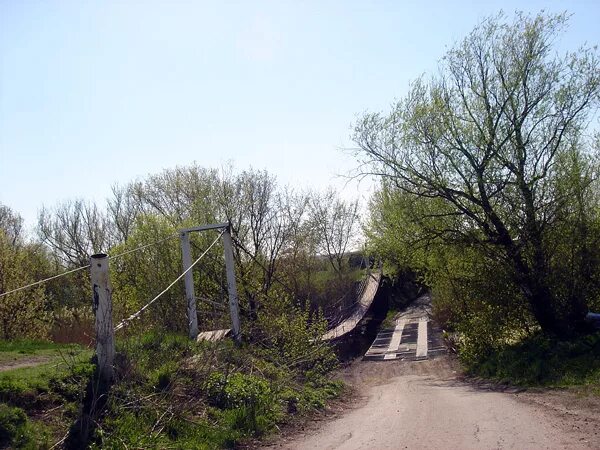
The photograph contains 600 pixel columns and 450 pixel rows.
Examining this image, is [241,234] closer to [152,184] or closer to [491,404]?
[152,184]

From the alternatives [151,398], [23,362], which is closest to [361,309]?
[23,362]

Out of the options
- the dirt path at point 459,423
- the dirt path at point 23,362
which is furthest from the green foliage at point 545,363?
the dirt path at point 23,362

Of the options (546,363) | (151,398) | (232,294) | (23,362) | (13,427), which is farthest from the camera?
(546,363)

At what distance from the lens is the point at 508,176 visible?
658 inches

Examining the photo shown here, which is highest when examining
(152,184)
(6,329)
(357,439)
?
(152,184)

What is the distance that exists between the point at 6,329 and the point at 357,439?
12268 mm

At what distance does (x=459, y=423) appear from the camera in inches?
339

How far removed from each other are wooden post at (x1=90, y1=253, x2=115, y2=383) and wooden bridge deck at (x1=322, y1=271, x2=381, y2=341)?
546 inches

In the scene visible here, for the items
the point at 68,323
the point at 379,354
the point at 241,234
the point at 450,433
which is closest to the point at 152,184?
the point at 241,234

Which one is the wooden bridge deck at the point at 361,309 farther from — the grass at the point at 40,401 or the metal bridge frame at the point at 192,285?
the grass at the point at 40,401

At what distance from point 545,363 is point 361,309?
16.1m

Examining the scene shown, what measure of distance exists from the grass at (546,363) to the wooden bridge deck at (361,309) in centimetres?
607

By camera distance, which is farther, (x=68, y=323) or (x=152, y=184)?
(x=152, y=184)

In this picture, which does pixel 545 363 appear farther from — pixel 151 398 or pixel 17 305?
pixel 17 305
